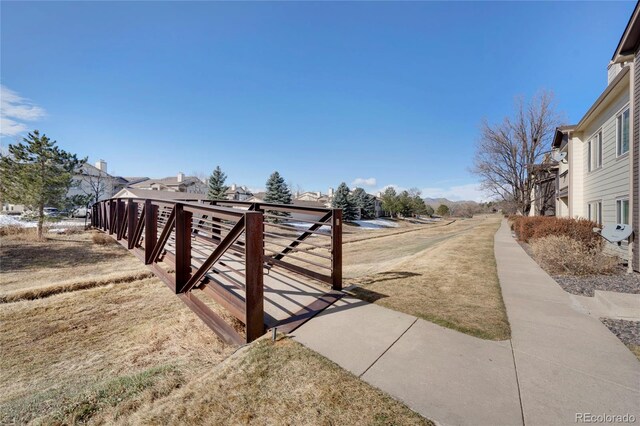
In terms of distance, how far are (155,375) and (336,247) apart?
2783 millimetres

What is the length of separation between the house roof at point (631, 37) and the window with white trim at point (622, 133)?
1.59 meters

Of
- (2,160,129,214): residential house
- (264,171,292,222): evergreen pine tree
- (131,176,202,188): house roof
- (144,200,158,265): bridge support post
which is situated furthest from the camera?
(131,176,202,188): house roof

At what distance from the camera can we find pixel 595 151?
10.5 metres

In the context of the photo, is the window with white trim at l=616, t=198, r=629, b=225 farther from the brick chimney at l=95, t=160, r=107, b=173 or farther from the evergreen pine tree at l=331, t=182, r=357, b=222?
the brick chimney at l=95, t=160, r=107, b=173

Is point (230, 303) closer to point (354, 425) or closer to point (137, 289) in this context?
point (354, 425)

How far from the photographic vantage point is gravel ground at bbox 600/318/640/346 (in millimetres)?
3086

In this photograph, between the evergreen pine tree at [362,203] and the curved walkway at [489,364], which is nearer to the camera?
the curved walkway at [489,364]

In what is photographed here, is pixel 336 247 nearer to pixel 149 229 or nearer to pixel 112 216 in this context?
pixel 149 229

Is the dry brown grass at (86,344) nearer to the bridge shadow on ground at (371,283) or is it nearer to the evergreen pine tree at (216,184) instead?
the bridge shadow on ground at (371,283)

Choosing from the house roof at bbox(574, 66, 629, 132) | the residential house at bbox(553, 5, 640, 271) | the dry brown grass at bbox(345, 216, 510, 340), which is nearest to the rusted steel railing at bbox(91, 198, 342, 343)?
the dry brown grass at bbox(345, 216, 510, 340)

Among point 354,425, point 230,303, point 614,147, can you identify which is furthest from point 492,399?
point 614,147

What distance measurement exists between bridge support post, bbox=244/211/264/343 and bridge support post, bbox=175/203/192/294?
82.8 inches

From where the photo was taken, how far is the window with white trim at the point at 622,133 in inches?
305

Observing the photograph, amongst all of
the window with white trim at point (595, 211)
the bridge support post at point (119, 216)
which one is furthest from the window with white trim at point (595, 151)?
the bridge support post at point (119, 216)
